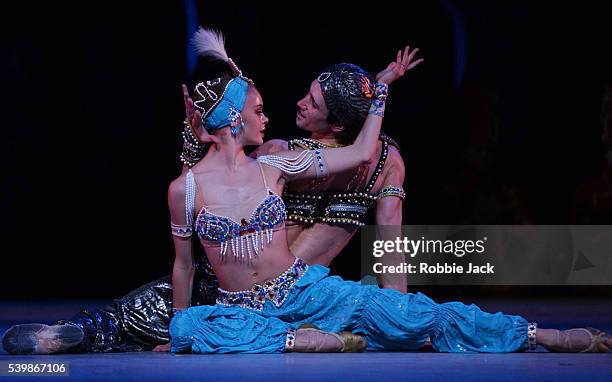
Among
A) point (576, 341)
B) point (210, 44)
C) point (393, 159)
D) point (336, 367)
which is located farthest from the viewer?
point (393, 159)

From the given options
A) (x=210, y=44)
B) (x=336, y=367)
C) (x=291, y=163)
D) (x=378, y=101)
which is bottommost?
(x=336, y=367)

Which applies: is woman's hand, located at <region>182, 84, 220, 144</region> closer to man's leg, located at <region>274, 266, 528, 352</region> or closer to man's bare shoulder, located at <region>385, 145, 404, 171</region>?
man's leg, located at <region>274, 266, 528, 352</region>

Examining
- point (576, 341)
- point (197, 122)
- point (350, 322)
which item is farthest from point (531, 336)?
point (197, 122)

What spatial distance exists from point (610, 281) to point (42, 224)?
12.7 feet

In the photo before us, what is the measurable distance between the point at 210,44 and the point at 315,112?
1.64 ft

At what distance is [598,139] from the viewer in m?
7.18

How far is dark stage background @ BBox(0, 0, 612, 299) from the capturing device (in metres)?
6.34

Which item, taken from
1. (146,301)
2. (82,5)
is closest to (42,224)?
(82,5)

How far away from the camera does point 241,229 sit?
3.57 metres

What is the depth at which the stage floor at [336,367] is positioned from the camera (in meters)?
2.83

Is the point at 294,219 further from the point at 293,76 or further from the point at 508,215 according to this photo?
the point at 508,215

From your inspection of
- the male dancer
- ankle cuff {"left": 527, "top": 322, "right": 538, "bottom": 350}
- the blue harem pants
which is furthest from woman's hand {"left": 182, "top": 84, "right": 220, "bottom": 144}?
ankle cuff {"left": 527, "top": 322, "right": 538, "bottom": 350}

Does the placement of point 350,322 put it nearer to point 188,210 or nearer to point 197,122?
point 188,210

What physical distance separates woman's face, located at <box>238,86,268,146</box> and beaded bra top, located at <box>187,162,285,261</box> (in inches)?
9.8
